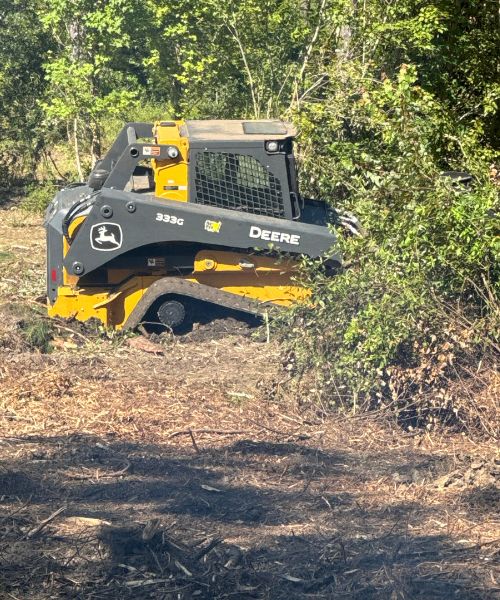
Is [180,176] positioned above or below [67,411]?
above

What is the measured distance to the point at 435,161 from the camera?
8062mm

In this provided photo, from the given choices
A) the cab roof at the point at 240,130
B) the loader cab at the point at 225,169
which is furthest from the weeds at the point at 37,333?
the cab roof at the point at 240,130

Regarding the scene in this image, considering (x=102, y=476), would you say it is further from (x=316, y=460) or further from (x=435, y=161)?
(x=435, y=161)

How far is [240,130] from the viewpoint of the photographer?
35.3 feet

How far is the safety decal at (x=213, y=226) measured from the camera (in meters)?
10.1

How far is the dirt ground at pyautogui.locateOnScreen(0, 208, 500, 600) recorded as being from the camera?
4887 millimetres

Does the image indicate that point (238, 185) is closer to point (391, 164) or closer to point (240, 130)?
point (240, 130)

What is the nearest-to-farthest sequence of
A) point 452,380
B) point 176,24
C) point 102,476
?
point 102,476 → point 452,380 → point 176,24

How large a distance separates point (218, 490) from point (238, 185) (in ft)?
15.6

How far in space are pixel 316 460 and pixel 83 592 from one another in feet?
8.36

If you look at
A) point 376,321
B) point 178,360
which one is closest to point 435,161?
point 376,321

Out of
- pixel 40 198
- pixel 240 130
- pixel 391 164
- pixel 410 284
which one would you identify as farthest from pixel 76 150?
pixel 410 284

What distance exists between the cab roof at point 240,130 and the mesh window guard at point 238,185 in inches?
9.2

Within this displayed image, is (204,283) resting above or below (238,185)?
below
